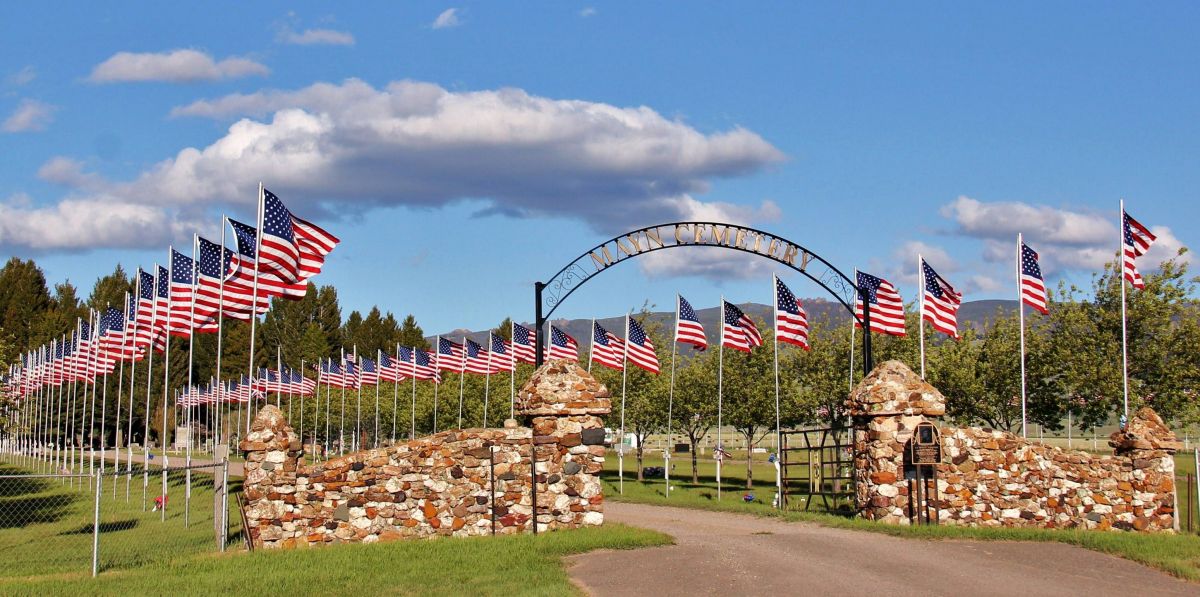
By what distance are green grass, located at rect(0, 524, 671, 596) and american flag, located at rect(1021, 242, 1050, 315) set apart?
13060mm

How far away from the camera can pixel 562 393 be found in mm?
19812

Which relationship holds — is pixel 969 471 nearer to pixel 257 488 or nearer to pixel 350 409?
pixel 257 488

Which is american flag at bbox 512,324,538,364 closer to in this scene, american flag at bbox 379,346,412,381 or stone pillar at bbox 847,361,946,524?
american flag at bbox 379,346,412,381

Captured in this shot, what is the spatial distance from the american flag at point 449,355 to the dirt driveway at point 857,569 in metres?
31.8

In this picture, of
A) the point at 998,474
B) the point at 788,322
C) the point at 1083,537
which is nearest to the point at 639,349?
the point at 788,322

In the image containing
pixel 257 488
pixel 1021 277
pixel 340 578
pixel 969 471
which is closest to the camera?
pixel 340 578

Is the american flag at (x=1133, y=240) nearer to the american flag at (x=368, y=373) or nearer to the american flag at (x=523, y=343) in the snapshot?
the american flag at (x=523, y=343)

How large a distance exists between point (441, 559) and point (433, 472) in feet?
9.67

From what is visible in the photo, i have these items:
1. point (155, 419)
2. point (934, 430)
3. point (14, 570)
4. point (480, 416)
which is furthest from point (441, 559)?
point (155, 419)

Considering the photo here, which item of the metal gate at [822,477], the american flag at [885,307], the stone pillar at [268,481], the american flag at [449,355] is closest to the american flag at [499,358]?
the american flag at [449,355]

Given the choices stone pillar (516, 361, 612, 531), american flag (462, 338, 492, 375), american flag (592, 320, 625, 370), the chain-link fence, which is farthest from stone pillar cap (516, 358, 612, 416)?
american flag (462, 338, 492, 375)

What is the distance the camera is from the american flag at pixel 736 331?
1393 inches

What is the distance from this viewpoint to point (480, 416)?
232 feet

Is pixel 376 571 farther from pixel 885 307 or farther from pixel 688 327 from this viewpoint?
pixel 688 327
